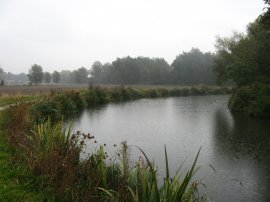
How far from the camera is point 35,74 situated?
98.2 meters

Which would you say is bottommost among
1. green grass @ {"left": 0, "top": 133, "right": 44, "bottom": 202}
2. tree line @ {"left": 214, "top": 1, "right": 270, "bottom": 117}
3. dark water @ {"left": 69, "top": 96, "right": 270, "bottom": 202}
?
dark water @ {"left": 69, "top": 96, "right": 270, "bottom": 202}

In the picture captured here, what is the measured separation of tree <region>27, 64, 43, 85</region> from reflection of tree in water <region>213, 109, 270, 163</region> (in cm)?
8334

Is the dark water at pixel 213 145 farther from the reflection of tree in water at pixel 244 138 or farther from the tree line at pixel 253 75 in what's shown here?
the tree line at pixel 253 75

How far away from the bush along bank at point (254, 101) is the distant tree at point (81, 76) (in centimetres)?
9718

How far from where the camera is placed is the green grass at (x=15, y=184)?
5.94m

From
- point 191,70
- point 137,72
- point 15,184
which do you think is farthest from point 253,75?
point 137,72

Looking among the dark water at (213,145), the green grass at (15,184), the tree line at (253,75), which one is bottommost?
the dark water at (213,145)

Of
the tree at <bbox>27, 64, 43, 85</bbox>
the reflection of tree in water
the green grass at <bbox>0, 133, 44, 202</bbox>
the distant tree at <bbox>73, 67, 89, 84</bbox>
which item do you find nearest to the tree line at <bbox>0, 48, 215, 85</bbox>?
the tree at <bbox>27, 64, 43, 85</bbox>

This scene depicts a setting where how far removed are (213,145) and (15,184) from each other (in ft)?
35.3

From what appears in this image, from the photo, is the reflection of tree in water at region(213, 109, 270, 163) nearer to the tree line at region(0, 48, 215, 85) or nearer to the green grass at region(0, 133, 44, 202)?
the green grass at region(0, 133, 44, 202)

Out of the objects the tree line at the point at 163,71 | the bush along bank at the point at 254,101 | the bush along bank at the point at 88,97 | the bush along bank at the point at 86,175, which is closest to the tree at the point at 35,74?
the tree line at the point at 163,71

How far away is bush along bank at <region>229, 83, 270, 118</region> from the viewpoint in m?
24.9

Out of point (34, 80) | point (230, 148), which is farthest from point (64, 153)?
point (34, 80)

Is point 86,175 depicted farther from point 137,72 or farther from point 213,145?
point 137,72
